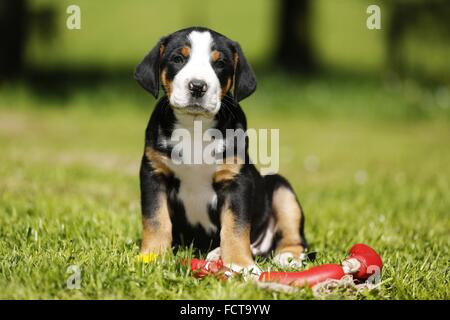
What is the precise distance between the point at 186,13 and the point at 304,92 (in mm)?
7360

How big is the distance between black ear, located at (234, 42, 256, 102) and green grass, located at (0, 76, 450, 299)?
975 mm

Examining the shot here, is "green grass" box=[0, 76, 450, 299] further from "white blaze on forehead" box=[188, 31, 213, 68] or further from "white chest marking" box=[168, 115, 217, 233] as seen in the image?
"white blaze on forehead" box=[188, 31, 213, 68]

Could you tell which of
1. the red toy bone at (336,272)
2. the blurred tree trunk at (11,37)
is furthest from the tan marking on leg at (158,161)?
the blurred tree trunk at (11,37)

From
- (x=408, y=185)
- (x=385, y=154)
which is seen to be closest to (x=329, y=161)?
(x=385, y=154)

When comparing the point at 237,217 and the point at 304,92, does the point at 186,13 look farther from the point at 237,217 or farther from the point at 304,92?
the point at 237,217

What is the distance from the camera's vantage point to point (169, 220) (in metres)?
4.09

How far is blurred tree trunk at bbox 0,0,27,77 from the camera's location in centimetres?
1321

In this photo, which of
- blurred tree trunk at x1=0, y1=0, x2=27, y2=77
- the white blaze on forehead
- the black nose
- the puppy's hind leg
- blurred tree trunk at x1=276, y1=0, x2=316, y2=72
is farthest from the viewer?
blurred tree trunk at x1=276, y1=0, x2=316, y2=72

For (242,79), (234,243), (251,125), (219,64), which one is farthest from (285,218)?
(251,125)

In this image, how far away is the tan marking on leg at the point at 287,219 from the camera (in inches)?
179

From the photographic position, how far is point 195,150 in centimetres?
409

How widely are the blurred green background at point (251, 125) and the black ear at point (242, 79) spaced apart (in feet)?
3.29

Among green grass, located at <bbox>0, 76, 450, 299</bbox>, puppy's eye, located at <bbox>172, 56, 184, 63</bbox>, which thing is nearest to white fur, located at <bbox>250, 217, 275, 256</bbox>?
green grass, located at <bbox>0, 76, 450, 299</bbox>

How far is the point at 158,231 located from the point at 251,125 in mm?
7177
